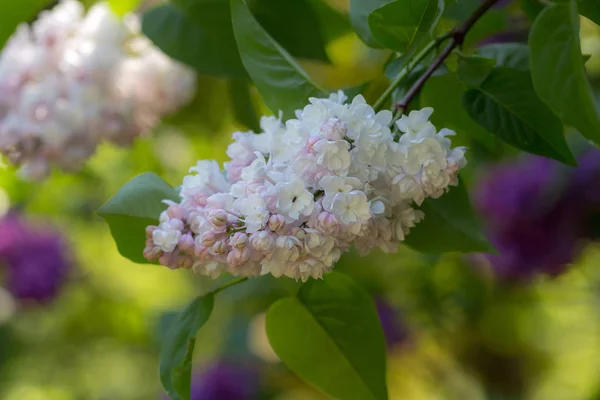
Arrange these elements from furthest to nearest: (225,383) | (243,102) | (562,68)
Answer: (225,383) < (243,102) < (562,68)

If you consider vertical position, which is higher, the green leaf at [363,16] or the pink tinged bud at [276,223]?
the green leaf at [363,16]

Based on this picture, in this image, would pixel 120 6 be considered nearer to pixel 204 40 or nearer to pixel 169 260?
pixel 204 40

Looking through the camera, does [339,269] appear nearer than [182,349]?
No

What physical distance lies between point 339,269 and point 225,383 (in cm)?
25

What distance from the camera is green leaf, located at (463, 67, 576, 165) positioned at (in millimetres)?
254

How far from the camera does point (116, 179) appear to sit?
2.52 feet

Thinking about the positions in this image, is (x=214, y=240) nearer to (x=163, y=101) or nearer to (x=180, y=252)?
(x=180, y=252)

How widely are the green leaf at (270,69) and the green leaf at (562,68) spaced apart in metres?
0.09

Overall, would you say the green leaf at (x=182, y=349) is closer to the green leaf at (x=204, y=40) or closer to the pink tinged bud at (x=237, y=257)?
the pink tinged bud at (x=237, y=257)

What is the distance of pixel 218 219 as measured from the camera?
21cm

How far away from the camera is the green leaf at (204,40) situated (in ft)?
1.19

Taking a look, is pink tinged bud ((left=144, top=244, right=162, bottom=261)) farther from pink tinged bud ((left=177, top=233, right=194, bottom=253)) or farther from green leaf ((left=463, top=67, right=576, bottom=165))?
green leaf ((left=463, top=67, right=576, bottom=165))

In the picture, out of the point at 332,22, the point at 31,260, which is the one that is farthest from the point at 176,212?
the point at 31,260

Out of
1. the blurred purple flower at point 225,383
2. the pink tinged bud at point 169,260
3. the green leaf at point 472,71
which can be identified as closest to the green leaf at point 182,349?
the pink tinged bud at point 169,260
